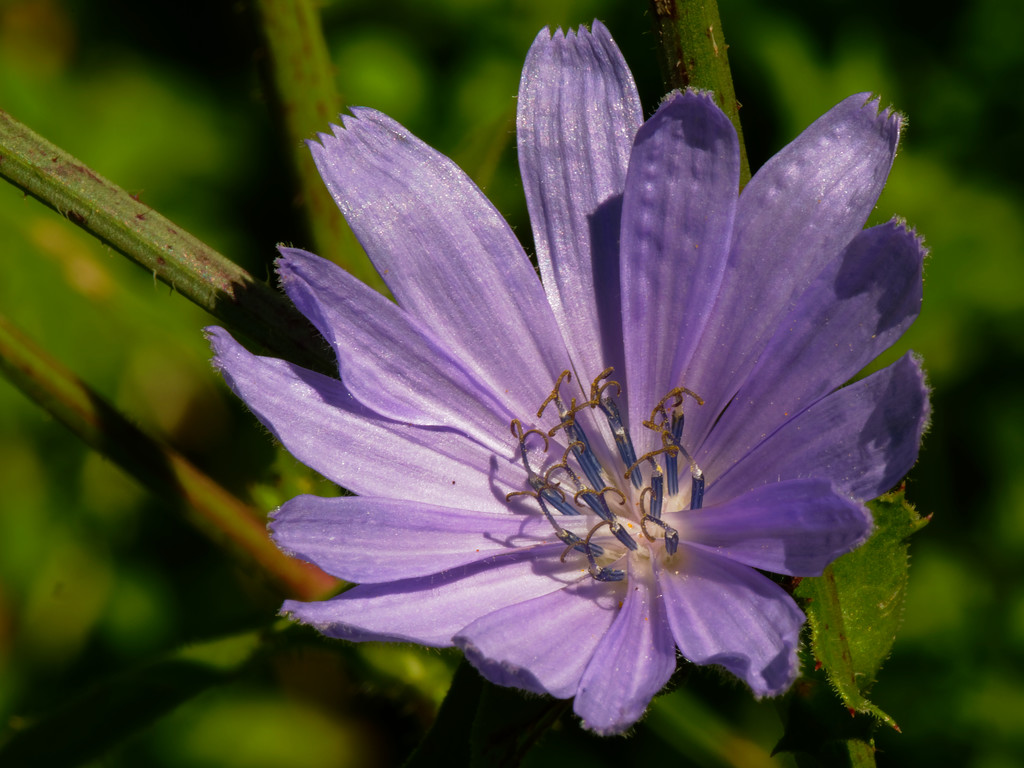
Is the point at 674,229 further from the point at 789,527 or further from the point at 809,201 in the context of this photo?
the point at 789,527

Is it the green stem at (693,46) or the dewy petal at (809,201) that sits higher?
the green stem at (693,46)

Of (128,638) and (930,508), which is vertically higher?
(930,508)

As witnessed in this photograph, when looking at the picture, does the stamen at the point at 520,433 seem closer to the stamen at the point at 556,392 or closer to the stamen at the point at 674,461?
the stamen at the point at 556,392

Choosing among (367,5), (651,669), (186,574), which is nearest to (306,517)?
(651,669)

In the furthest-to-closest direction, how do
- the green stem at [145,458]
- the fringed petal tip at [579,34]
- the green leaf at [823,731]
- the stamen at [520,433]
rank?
the stamen at [520,433], the green stem at [145,458], the fringed petal tip at [579,34], the green leaf at [823,731]

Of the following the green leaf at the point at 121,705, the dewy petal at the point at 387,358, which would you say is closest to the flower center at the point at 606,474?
the dewy petal at the point at 387,358

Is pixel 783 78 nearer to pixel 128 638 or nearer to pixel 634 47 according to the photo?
pixel 634 47

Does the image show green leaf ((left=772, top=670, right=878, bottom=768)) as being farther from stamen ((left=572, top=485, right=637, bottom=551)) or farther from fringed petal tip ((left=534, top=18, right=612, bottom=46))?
fringed petal tip ((left=534, top=18, right=612, bottom=46))

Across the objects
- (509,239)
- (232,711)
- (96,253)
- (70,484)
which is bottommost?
(232,711)
